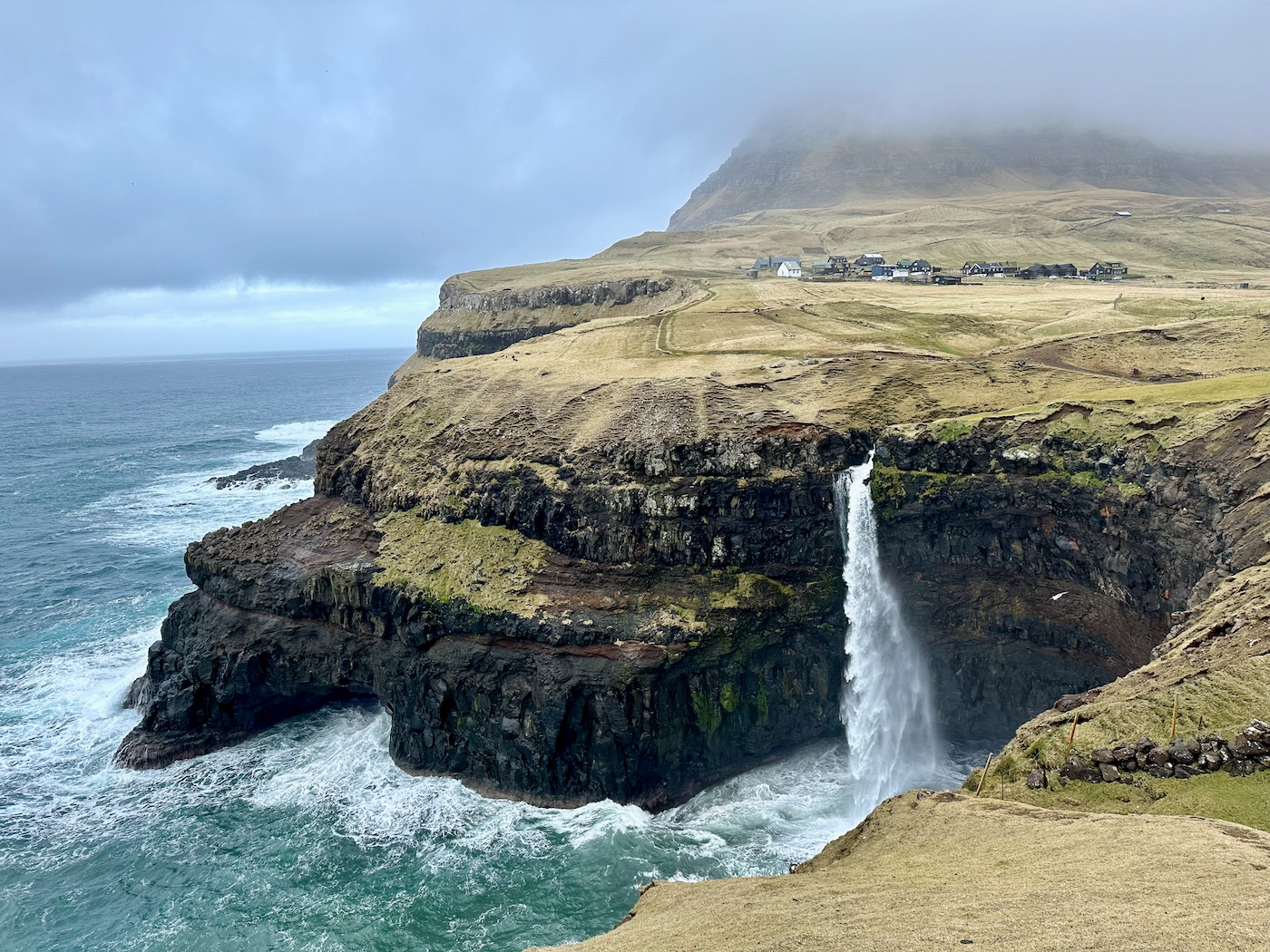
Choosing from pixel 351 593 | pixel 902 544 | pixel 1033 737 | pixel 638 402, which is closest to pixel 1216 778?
pixel 1033 737

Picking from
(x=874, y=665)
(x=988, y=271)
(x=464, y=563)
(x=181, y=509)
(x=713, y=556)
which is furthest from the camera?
(x=988, y=271)

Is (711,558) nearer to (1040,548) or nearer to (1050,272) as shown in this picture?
(1040,548)

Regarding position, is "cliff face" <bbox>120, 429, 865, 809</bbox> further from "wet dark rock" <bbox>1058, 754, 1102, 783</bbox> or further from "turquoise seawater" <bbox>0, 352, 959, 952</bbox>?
"wet dark rock" <bbox>1058, 754, 1102, 783</bbox>

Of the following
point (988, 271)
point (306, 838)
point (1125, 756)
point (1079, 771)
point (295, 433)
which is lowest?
point (306, 838)

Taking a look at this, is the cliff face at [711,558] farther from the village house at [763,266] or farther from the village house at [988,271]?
the village house at [763,266]

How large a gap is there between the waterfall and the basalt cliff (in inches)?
37.2

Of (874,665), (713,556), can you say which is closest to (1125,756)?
(874,665)

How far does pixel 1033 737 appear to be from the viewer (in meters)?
27.3

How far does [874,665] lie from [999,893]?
104 ft

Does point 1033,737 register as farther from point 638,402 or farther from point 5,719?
point 5,719

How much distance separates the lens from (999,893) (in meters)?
19.0

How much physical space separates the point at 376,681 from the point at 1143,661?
43557mm

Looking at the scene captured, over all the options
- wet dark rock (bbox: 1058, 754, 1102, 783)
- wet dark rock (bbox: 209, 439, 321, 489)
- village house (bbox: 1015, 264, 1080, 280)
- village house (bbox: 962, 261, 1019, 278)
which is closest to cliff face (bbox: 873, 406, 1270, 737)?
wet dark rock (bbox: 1058, 754, 1102, 783)

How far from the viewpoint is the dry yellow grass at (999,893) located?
1642 centimetres
